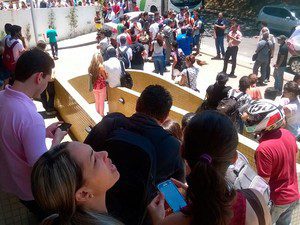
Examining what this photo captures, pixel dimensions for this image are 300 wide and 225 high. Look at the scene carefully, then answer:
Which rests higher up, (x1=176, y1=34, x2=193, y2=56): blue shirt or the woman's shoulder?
the woman's shoulder

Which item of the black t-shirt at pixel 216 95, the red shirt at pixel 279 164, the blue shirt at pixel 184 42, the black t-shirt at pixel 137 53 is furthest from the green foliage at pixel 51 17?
the red shirt at pixel 279 164

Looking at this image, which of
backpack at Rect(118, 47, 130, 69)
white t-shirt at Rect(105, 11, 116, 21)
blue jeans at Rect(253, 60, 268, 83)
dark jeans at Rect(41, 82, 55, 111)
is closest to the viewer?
dark jeans at Rect(41, 82, 55, 111)

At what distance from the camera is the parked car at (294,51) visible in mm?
11602

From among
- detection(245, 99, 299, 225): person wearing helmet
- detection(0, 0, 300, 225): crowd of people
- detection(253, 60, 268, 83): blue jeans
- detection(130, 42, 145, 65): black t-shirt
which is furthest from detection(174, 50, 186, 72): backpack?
detection(245, 99, 299, 225): person wearing helmet

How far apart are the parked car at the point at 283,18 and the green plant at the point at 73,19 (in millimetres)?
11429

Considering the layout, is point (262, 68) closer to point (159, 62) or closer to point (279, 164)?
point (159, 62)

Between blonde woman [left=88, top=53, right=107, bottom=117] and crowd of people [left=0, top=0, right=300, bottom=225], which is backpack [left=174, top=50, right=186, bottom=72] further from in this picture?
crowd of people [left=0, top=0, right=300, bottom=225]

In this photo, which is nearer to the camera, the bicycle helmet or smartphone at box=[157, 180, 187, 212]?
smartphone at box=[157, 180, 187, 212]

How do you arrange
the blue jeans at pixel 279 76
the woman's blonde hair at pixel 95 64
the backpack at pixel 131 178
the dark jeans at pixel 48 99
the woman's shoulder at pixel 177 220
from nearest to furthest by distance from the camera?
the woman's shoulder at pixel 177 220
the backpack at pixel 131 178
the woman's blonde hair at pixel 95 64
the dark jeans at pixel 48 99
the blue jeans at pixel 279 76

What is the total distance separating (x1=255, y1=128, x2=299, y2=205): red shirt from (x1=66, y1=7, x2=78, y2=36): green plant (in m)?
18.5

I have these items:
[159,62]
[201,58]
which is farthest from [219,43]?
[159,62]

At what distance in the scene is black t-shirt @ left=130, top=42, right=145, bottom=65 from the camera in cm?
957

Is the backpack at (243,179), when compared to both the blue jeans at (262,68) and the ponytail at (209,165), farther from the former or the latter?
the blue jeans at (262,68)

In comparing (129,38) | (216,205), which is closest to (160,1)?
(129,38)
